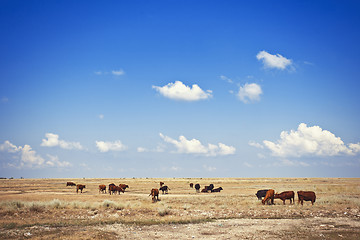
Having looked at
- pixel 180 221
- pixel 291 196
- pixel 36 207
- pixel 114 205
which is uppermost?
pixel 291 196

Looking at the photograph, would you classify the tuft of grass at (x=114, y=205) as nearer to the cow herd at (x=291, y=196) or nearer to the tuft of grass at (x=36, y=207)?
the tuft of grass at (x=36, y=207)

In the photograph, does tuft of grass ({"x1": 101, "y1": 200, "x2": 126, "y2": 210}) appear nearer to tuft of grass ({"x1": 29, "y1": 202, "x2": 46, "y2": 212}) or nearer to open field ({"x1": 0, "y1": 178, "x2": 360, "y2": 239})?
open field ({"x1": 0, "y1": 178, "x2": 360, "y2": 239})

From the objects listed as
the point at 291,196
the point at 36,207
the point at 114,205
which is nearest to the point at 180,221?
the point at 114,205

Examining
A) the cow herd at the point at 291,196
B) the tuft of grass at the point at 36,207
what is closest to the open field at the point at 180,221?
the tuft of grass at the point at 36,207

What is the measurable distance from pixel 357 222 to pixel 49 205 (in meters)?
22.7

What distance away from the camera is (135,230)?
16.6 metres

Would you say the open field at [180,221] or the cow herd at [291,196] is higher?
the cow herd at [291,196]

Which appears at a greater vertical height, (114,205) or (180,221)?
(114,205)

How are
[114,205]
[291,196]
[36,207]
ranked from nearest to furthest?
1. [36,207]
2. [114,205]
3. [291,196]

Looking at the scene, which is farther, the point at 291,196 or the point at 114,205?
the point at 291,196

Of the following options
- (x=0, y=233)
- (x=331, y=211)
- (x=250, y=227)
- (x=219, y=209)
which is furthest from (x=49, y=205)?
(x=331, y=211)

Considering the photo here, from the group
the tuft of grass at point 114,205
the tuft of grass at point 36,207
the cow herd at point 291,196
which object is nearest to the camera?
the tuft of grass at point 36,207

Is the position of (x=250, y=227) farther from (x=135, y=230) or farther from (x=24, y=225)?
(x=24, y=225)

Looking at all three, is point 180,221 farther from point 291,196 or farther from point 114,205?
point 291,196
